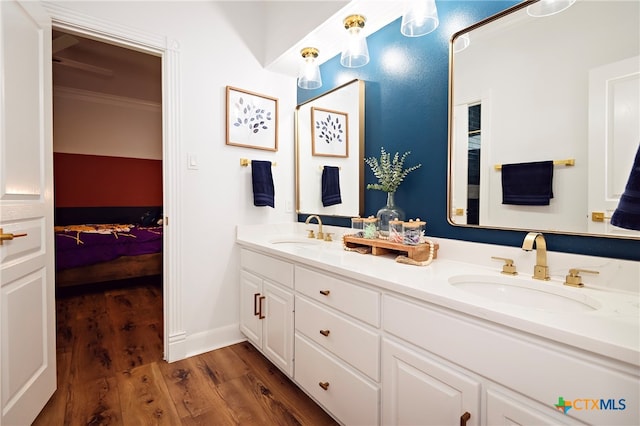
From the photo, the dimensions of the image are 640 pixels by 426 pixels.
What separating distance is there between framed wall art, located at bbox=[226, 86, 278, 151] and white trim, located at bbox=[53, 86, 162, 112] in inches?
155

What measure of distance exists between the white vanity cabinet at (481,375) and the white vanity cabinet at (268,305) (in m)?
0.71

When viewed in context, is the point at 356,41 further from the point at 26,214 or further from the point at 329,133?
the point at 26,214

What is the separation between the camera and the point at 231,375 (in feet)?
6.39

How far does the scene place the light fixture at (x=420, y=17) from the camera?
143 centimetres

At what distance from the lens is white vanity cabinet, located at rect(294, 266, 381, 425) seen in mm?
1247

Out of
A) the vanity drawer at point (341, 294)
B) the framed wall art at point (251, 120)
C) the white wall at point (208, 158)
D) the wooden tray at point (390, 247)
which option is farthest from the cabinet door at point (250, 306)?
the framed wall art at point (251, 120)

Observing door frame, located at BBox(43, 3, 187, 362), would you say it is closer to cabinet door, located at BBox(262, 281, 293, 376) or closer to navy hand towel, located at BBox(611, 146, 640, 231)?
cabinet door, located at BBox(262, 281, 293, 376)

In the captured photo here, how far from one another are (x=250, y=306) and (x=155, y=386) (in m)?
0.70

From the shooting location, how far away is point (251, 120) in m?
2.41

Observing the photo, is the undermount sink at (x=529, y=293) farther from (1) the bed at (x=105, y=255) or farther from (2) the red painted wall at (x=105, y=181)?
(2) the red painted wall at (x=105, y=181)

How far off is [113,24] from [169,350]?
210 cm

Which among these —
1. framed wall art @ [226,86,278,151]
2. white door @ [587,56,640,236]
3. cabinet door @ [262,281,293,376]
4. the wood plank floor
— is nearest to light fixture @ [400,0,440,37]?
white door @ [587,56,640,236]

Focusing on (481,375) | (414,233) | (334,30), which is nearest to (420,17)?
(334,30)

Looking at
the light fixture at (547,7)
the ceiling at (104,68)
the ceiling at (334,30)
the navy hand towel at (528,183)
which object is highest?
the ceiling at (104,68)
